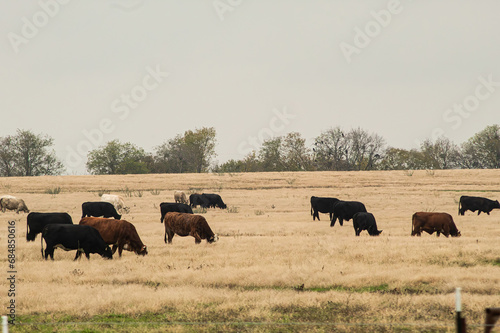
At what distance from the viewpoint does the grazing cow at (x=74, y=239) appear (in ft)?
53.6

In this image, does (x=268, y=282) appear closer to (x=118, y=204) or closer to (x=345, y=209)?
(x=345, y=209)

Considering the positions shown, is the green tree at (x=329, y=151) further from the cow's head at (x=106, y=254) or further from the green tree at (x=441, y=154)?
the cow's head at (x=106, y=254)

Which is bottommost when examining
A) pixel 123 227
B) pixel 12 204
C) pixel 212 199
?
pixel 123 227

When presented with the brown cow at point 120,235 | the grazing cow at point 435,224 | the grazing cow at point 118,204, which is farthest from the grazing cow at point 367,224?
the grazing cow at point 118,204

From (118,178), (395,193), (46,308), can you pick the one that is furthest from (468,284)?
(118,178)

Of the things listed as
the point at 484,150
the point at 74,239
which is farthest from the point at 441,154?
the point at 74,239

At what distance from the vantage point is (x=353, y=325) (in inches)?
400

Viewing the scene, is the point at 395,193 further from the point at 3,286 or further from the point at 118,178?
the point at 3,286

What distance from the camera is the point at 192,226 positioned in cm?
2030

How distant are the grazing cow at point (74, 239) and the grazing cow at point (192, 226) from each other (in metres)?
3.95

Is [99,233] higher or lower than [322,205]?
lower

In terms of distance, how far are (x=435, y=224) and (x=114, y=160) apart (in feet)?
265

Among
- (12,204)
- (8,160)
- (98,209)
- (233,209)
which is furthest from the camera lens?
(8,160)

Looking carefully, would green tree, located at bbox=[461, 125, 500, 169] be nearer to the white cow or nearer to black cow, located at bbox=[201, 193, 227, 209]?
black cow, located at bbox=[201, 193, 227, 209]
